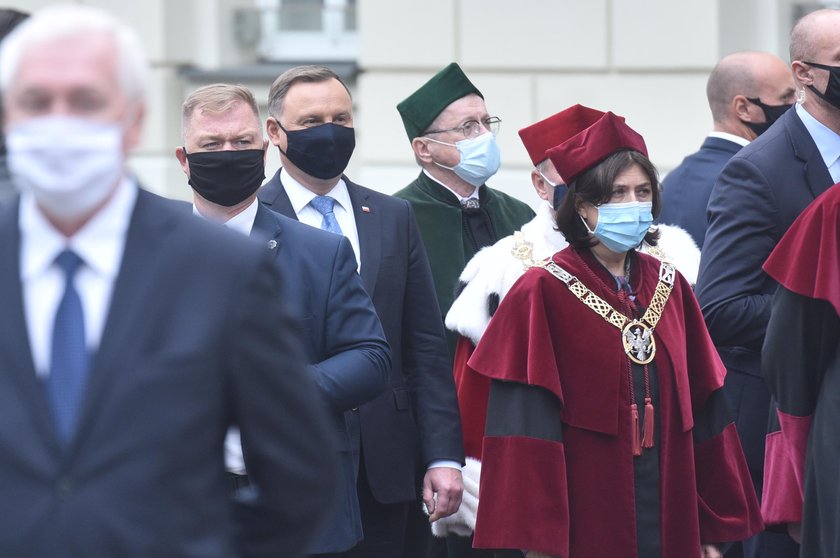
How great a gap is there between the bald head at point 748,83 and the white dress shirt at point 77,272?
4353 millimetres

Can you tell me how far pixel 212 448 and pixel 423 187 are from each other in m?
3.42

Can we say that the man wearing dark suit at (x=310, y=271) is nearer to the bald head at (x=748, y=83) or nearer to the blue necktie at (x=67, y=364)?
the blue necktie at (x=67, y=364)

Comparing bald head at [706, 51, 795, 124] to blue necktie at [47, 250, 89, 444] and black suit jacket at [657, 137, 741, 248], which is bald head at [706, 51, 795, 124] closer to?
black suit jacket at [657, 137, 741, 248]

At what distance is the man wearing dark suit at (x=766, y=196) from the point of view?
4.70 metres

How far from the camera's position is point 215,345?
224cm

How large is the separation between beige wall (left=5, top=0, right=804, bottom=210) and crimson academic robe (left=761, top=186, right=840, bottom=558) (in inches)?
158

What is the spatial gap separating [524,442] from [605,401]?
24cm

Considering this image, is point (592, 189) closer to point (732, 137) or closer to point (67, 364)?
point (732, 137)

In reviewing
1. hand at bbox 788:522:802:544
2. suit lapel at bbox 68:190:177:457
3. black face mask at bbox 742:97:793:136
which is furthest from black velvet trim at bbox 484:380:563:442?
black face mask at bbox 742:97:793:136

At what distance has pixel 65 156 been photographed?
86.0 inches

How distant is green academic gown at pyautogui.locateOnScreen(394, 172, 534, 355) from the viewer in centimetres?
543

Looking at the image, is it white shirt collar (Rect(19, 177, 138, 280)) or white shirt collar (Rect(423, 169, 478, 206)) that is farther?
white shirt collar (Rect(423, 169, 478, 206))

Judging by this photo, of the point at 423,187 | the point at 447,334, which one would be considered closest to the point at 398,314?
the point at 447,334

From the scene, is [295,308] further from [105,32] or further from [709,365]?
[105,32]
